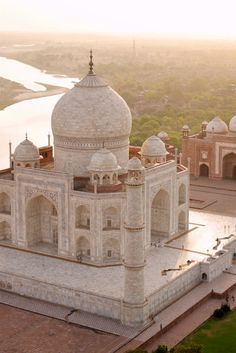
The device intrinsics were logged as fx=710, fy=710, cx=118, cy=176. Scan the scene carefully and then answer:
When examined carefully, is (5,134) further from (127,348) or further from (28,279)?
(127,348)

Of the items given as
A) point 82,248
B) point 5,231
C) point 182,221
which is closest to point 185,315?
point 82,248

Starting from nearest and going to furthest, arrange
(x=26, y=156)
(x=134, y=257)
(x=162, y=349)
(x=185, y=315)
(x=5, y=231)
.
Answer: (x=162, y=349) → (x=134, y=257) → (x=185, y=315) → (x=26, y=156) → (x=5, y=231)

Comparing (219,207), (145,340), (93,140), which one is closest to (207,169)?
(219,207)

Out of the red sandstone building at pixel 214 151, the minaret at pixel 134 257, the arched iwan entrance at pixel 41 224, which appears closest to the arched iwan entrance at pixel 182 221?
the arched iwan entrance at pixel 41 224

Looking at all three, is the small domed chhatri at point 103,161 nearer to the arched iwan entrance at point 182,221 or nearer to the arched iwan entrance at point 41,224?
the arched iwan entrance at point 41,224

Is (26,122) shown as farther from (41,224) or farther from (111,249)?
(111,249)

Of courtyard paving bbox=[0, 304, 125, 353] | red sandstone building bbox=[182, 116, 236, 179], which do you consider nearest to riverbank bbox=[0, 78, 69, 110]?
red sandstone building bbox=[182, 116, 236, 179]
